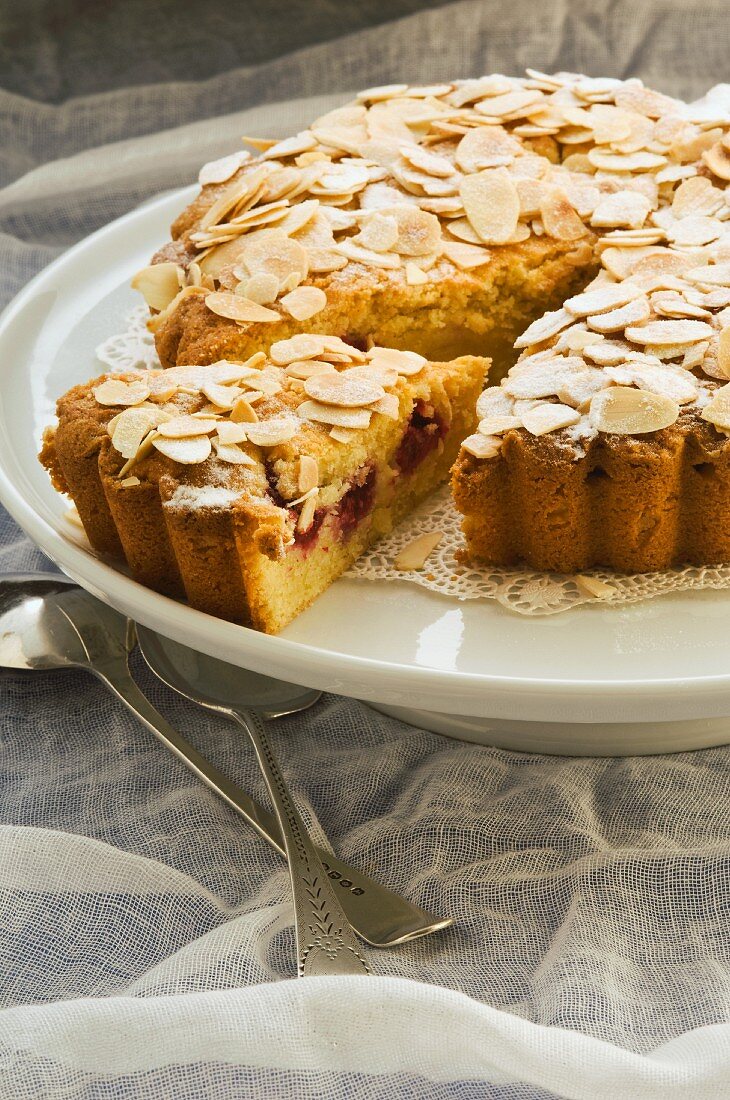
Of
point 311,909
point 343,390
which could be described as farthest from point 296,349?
point 311,909

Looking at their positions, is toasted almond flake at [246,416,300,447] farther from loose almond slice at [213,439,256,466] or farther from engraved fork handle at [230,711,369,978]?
engraved fork handle at [230,711,369,978]

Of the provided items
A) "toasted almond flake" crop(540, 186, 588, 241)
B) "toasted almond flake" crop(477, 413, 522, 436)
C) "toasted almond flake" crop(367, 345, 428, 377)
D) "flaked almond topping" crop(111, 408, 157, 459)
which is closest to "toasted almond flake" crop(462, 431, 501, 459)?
"toasted almond flake" crop(477, 413, 522, 436)

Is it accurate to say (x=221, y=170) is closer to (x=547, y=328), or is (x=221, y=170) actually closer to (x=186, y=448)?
(x=547, y=328)

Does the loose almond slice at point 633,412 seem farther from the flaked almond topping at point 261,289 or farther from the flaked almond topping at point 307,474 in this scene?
the flaked almond topping at point 261,289

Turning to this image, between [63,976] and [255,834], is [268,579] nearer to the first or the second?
[255,834]

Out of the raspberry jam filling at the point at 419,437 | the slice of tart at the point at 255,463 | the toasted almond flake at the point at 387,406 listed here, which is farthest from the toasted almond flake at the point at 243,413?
the raspberry jam filling at the point at 419,437

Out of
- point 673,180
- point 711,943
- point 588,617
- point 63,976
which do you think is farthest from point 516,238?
point 63,976
